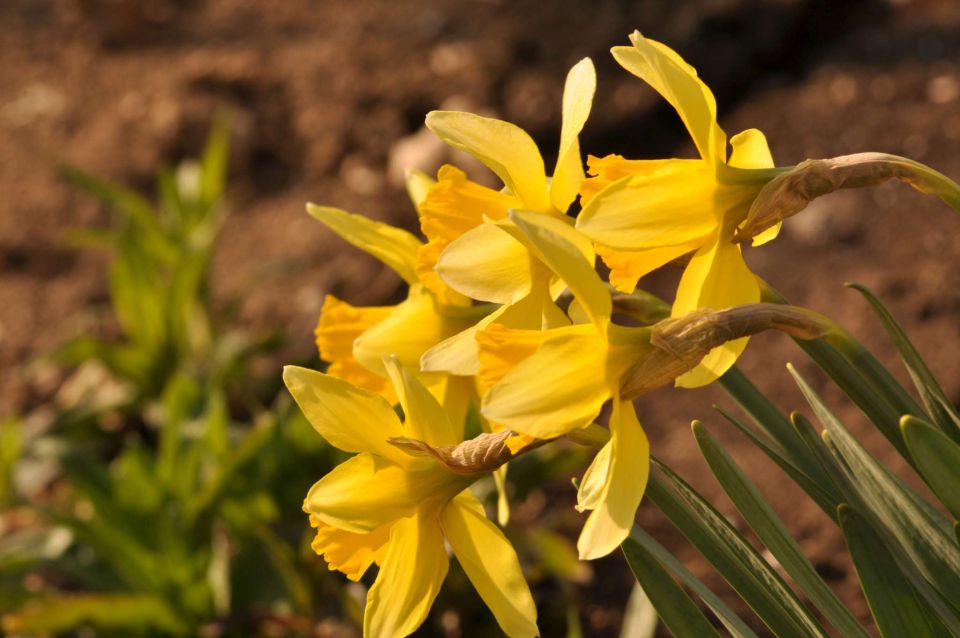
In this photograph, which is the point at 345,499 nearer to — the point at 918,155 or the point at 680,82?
the point at 680,82

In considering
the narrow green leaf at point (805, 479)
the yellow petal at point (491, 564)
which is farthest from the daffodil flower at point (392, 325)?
the narrow green leaf at point (805, 479)

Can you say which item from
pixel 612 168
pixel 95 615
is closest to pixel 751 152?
pixel 612 168

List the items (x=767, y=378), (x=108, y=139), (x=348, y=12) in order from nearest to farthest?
(x=767, y=378) → (x=108, y=139) → (x=348, y=12)

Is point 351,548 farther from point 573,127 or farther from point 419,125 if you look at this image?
point 419,125

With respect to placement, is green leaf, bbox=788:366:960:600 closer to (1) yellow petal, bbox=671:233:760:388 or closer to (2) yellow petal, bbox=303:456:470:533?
(1) yellow petal, bbox=671:233:760:388

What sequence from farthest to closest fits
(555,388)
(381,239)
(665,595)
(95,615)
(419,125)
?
(419,125) < (95,615) < (381,239) < (665,595) < (555,388)

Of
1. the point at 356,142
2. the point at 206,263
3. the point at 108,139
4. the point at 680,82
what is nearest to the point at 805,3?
the point at 356,142
